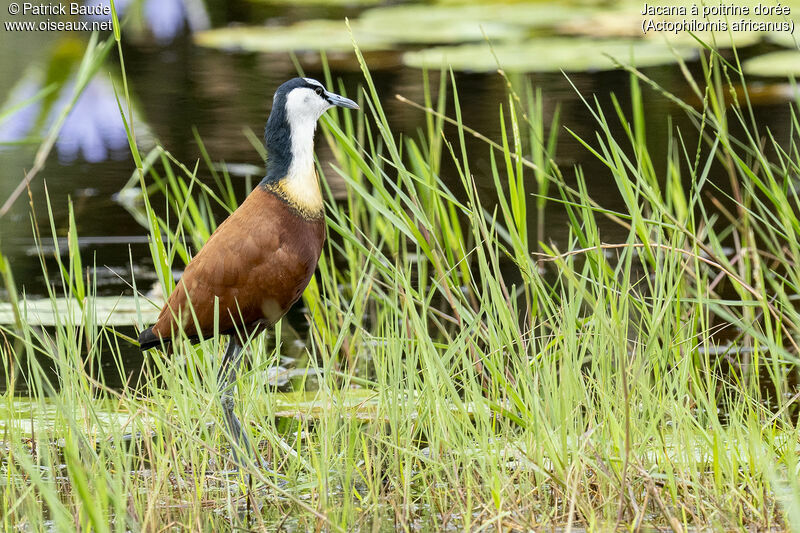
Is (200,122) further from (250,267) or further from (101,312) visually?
(250,267)

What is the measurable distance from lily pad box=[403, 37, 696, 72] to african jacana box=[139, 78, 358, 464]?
5457mm

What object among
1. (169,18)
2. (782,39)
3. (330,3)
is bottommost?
(782,39)

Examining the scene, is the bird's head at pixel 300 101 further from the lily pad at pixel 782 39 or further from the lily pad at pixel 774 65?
the lily pad at pixel 782 39

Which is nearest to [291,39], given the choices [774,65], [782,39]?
[774,65]

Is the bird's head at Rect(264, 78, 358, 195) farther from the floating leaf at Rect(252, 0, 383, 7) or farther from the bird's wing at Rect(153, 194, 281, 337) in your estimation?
the floating leaf at Rect(252, 0, 383, 7)

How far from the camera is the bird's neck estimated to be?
2564 mm

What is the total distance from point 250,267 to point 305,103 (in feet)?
1.34

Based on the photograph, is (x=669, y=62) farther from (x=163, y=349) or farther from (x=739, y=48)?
(x=163, y=349)

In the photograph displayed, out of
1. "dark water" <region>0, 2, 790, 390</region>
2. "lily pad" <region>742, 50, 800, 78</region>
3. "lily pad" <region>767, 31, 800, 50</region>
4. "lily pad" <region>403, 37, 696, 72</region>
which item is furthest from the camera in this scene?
"lily pad" <region>767, 31, 800, 50</region>

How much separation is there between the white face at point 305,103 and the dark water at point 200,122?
3.17 ft

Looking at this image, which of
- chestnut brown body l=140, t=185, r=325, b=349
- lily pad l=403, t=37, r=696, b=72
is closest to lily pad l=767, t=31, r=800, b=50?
lily pad l=403, t=37, r=696, b=72

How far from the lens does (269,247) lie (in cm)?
251

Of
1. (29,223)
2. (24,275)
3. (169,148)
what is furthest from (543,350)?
(169,148)

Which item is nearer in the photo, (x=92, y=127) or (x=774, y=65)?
(x=92, y=127)
